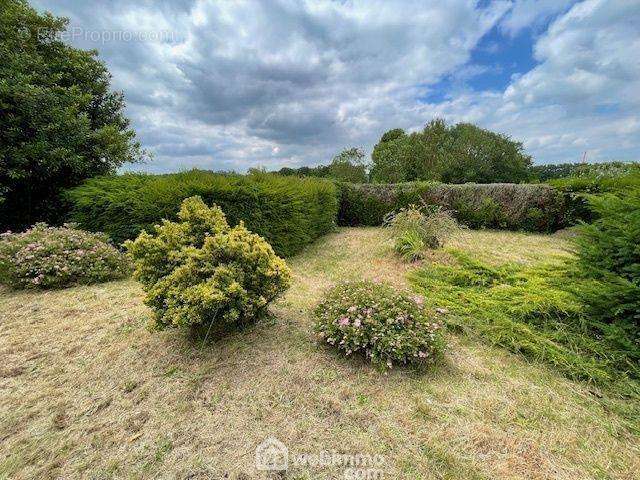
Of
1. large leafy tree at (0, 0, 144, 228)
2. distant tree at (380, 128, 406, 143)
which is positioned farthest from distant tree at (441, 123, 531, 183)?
large leafy tree at (0, 0, 144, 228)

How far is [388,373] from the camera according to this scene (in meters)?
2.69

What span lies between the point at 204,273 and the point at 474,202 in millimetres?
10190

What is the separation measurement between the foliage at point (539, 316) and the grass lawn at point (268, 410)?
0.19 meters

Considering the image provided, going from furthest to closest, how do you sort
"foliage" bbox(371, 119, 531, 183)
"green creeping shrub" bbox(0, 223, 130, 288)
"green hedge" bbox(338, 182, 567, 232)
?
"foliage" bbox(371, 119, 531, 183) → "green hedge" bbox(338, 182, 567, 232) → "green creeping shrub" bbox(0, 223, 130, 288)

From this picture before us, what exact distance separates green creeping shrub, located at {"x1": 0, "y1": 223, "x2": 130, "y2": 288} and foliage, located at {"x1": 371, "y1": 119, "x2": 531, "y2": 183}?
19.1m

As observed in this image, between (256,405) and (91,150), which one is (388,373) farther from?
(91,150)

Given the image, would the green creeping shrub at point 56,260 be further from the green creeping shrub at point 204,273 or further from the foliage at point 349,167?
the foliage at point 349,167

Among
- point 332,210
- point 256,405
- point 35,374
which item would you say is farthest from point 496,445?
point 332,210

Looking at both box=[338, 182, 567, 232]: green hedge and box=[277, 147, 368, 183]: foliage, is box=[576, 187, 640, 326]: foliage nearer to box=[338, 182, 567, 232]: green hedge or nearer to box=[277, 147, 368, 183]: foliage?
box=[338, 182, 567, 232]: green hedge

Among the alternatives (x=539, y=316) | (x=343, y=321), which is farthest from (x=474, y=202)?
(x=343, y=321)

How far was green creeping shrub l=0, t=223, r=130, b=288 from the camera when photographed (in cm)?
456

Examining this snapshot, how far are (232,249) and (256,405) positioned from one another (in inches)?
52.2

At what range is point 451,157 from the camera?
25.4 m

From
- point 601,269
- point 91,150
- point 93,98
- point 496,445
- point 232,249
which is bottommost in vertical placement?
point 496,445
